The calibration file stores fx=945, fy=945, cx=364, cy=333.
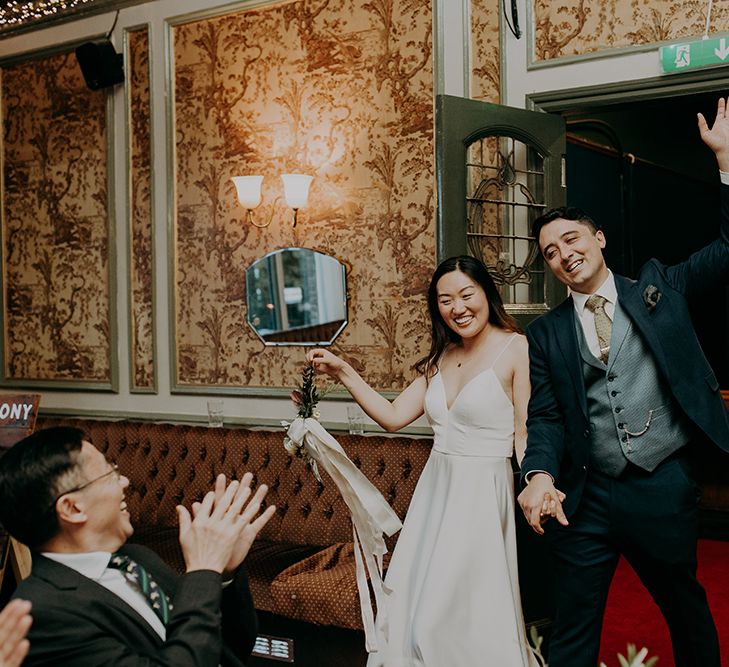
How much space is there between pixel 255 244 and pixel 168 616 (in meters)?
3.42

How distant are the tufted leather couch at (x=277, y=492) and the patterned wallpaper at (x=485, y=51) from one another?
167 cm

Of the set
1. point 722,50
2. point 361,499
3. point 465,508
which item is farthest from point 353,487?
point 722,50

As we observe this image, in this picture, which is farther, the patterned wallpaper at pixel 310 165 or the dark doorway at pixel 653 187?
the dark doorway at pixel 653 187

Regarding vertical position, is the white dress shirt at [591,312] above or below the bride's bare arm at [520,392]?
above

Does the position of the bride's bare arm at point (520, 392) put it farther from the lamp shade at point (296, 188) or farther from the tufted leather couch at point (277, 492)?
the lamp shade at point (296, 188)

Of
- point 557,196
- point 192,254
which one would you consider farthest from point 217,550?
point 192,254

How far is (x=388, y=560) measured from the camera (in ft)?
12.8

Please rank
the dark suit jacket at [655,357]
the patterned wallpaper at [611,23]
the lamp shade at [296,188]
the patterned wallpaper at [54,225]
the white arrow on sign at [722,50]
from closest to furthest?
the dark suit jacket at [655,357], the white arrow on sign at [722,50], the patterned wallpaper at [611,23], the lamp shade at [296,188], the patterned wallpaper at [54,225]

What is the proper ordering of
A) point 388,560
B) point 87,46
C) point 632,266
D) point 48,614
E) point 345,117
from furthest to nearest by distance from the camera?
point 632,266, point 87,46, point 345,117, point 388,560, point 48,614

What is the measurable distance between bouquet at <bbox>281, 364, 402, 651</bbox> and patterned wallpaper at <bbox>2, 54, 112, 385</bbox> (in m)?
2.73

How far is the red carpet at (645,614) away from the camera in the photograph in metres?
3.98

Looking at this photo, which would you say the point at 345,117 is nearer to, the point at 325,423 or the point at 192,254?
the point at 192,254

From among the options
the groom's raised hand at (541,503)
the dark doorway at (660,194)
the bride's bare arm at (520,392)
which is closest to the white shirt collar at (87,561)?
the groom's raised hand at (541,503)

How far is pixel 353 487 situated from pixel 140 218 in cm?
287
